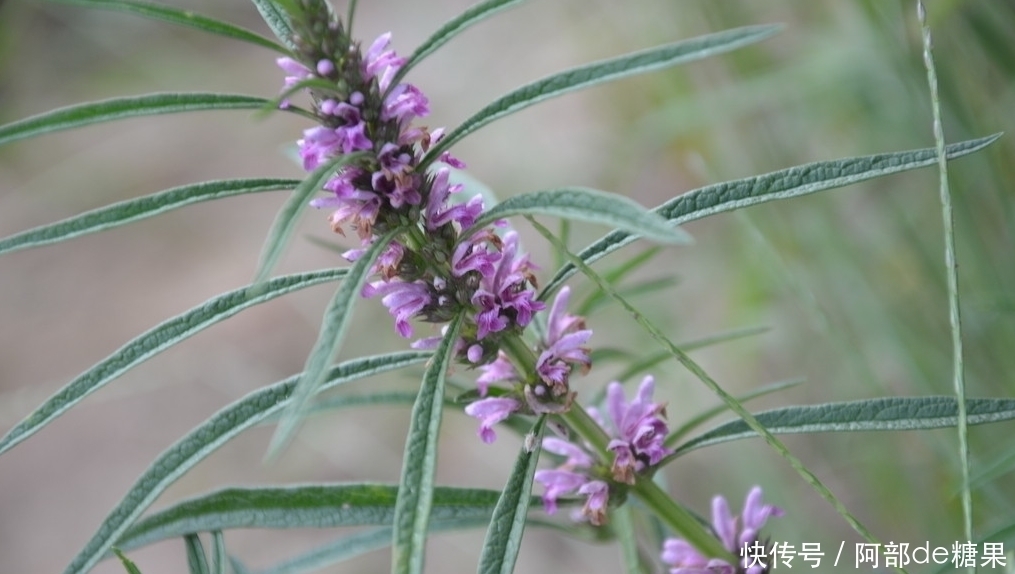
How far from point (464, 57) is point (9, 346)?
1310 mm

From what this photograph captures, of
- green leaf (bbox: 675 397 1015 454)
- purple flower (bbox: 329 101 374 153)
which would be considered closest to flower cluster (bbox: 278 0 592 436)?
purple flower (bbox: 329 101 374 153)

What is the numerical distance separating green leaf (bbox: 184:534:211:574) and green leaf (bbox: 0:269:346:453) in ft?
0.34

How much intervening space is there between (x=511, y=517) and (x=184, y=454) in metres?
0.18

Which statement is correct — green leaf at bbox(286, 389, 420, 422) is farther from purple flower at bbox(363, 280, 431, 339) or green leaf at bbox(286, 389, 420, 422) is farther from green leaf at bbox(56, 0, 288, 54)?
green leaf at bbox(56, 0, 288, 54)

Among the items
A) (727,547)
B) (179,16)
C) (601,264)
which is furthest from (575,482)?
(601,264)

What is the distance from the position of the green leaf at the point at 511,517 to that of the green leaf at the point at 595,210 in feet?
0.43

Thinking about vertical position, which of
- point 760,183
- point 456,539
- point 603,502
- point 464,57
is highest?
point 464,57

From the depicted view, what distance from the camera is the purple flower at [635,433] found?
50 cm

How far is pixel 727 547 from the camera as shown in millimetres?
566

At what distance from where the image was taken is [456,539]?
162cm

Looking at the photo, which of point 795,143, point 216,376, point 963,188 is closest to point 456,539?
point 216,376

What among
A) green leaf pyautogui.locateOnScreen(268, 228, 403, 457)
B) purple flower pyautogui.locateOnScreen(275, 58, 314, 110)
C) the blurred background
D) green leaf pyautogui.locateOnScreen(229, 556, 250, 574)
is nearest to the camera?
green leaf pyautogui.locateOnScreen(268, 228, 403, 457)

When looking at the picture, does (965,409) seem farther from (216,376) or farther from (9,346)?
(9,346)

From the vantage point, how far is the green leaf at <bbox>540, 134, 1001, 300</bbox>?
41 cm
